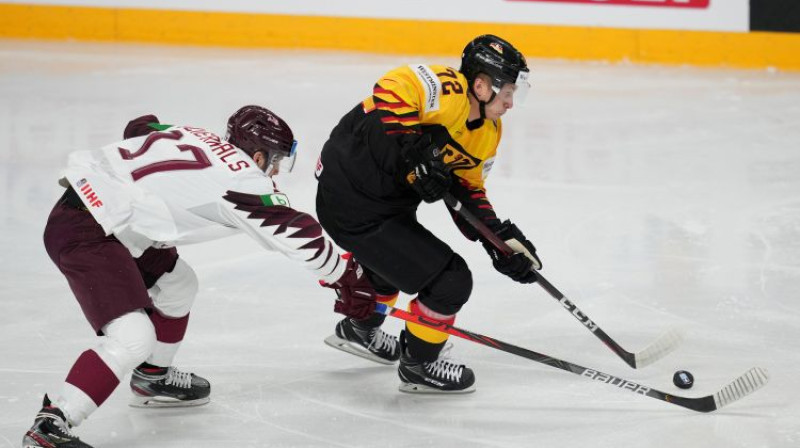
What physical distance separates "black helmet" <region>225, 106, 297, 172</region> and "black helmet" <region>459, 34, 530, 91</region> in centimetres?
65

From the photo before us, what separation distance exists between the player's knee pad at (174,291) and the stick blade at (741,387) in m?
1.53

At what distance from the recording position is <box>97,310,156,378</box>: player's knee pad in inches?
112

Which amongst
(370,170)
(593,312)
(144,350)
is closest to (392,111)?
(370,170)

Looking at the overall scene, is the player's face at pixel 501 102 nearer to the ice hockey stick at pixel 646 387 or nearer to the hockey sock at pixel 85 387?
the ice hockey stick at pixel 646 387

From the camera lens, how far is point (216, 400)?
3.36 m

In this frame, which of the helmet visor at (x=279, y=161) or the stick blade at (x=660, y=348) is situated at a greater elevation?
the helmet visor at (x=279, y=161)

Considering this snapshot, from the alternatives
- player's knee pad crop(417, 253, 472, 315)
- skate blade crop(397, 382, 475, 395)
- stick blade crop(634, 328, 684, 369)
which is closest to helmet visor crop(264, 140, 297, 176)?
player's knee pad crop(417, 253, 472, 315)

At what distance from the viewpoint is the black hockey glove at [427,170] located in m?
3.25

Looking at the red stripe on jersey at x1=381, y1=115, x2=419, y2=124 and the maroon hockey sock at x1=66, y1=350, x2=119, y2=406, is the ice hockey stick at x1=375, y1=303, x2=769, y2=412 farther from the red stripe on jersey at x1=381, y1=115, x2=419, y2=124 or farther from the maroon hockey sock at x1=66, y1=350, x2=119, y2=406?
the maroon hockey sock at x1=66, y1=350, x2=119, y2=406

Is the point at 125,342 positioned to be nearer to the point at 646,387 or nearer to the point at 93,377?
the point at 93,377

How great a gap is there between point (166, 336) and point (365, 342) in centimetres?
73

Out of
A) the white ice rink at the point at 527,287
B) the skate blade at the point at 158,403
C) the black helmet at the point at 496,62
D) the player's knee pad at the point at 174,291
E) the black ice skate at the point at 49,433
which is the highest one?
the black helmet at the point at 496,62

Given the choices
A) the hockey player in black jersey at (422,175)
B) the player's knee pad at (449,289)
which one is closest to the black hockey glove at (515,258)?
the hockey player in black jersey at (422,175)

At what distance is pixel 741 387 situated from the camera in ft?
10.9
